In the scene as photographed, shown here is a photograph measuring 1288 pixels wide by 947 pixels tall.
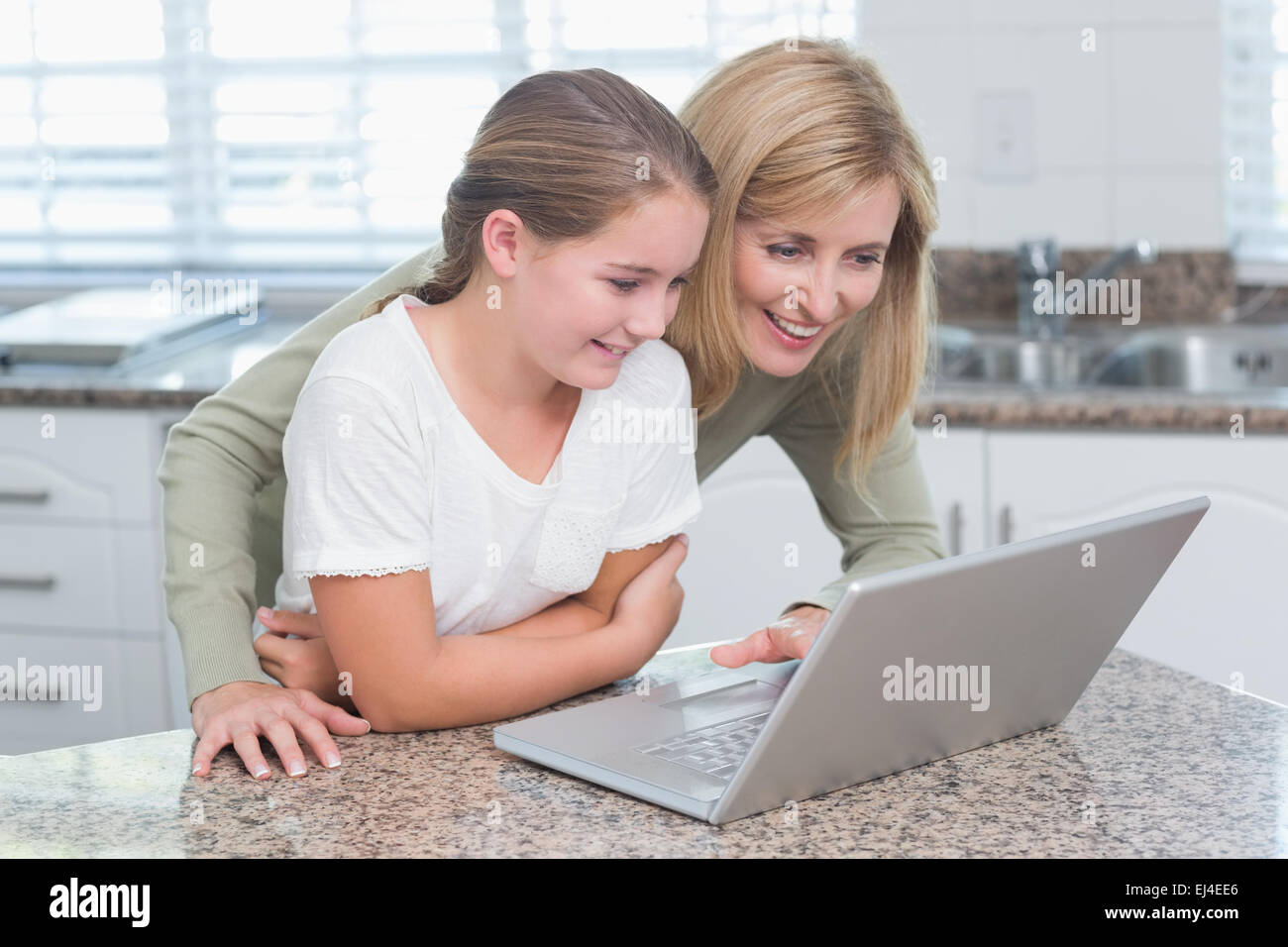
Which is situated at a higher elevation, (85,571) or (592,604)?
(592,604)

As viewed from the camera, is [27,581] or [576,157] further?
[27,581]

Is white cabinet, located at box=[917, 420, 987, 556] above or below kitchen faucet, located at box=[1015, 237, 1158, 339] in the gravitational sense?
below

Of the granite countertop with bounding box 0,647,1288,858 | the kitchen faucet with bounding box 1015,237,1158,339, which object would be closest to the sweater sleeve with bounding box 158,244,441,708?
the granite countertop with bounding box 0,647,1288,858

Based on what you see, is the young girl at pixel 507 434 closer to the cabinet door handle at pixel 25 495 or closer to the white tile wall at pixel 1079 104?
the cabinet door handle at pixel 25 495

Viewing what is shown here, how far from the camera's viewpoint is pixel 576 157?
1066 mm

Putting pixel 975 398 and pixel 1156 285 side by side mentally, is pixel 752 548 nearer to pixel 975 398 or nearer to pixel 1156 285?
pixel 975 398

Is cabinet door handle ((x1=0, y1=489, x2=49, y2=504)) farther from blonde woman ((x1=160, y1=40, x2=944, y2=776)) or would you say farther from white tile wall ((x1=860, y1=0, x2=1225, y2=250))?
white tile wall ((x1=860, y1=0, x2=1225, y2=250))

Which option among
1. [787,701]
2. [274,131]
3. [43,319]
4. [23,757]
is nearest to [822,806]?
[787,701]

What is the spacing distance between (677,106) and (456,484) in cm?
135

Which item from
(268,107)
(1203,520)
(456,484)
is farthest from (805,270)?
(268,107)

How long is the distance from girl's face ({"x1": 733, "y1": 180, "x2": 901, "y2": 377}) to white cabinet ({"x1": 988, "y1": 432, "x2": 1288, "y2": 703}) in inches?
34.8

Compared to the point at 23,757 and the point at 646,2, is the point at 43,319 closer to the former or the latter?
the point at 646,2

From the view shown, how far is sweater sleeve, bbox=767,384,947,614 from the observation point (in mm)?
1427

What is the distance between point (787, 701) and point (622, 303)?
0.37 m
